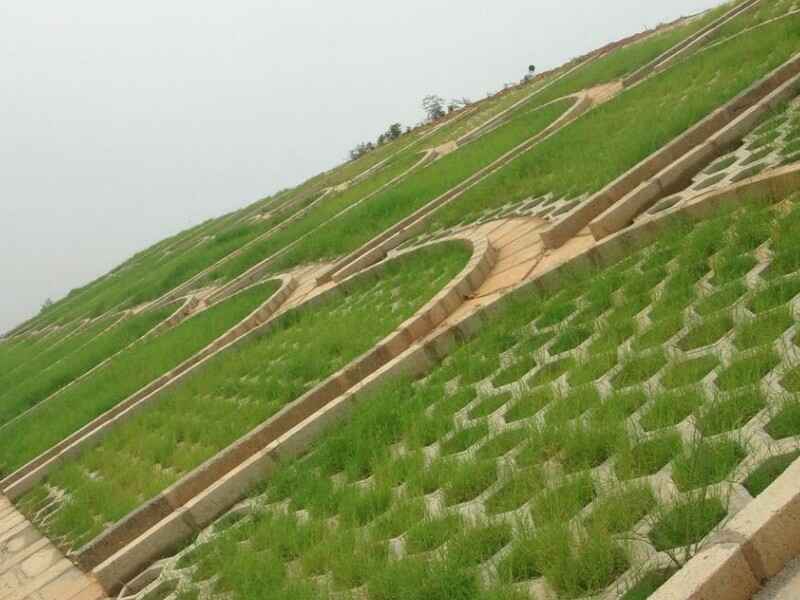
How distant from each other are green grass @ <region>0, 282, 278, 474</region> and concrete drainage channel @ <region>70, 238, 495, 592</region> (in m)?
4.16

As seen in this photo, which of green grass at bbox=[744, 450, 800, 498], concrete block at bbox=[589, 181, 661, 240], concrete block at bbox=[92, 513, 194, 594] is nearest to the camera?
green grass at bbox=[744, 450, 800, 498]

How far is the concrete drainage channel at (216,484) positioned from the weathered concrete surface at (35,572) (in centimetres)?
12

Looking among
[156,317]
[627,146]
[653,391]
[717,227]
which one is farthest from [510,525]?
[156,317]

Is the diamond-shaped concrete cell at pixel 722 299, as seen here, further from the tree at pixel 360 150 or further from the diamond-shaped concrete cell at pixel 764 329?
the tree at pixel 360 150

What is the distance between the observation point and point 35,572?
543 centimetres

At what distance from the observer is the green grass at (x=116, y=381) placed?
9.11m

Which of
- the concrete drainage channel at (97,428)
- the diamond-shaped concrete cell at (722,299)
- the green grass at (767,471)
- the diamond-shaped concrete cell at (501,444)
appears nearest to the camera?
the green grass at (767,471)

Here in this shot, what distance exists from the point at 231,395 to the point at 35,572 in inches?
80.8

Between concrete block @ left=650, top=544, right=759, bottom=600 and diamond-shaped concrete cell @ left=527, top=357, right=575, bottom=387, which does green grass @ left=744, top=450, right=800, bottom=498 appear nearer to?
concrete block @ left=650, top=544, right=759, bottom=600

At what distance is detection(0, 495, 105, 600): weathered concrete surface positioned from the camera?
4.82 metres

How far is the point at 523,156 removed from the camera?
1045 centimetres

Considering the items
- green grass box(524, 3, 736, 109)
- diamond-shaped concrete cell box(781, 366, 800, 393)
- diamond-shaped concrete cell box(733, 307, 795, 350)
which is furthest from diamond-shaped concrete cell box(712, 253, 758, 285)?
green grass box(524, 3, 736, 109)

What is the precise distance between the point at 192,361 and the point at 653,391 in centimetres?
674

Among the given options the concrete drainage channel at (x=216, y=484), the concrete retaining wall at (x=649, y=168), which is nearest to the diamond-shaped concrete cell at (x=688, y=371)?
the concrete drainage channel at (x=216, y=484)
